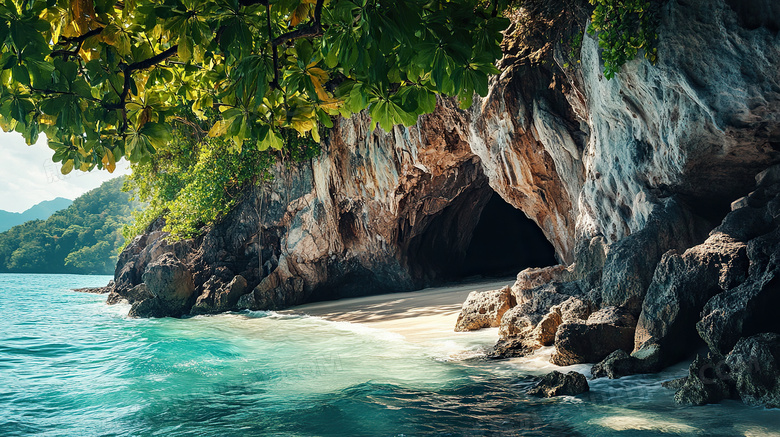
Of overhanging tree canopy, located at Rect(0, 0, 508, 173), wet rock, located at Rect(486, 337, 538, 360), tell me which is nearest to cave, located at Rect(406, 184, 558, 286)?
wet rock, located at Rect(486, 337, 538, 360)

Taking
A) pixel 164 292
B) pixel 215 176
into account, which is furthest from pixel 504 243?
pixel 164 292

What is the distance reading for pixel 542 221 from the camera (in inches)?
379

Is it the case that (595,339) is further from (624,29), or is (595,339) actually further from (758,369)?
(624,29)

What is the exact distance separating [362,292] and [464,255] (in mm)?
4131

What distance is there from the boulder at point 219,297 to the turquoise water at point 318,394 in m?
4.68

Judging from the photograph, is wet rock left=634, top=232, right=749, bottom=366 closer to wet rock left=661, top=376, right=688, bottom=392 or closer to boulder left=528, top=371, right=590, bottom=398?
wet rock left=661, top=376, right=688, bottom=392

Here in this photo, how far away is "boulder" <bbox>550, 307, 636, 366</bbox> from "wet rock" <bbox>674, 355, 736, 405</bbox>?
1080 millimetres

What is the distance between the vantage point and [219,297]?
45.4 ft

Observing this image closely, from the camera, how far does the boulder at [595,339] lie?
4527mm

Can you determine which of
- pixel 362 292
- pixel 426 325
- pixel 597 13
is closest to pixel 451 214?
pixel 362 292

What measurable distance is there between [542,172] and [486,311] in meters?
2.87

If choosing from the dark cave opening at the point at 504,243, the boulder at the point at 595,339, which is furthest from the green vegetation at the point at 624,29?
the dark cave opening at the point at 504,243

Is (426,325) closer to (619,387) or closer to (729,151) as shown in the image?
(619,387)

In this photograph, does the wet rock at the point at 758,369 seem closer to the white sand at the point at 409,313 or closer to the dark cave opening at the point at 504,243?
the white sand at the point at 409,313
